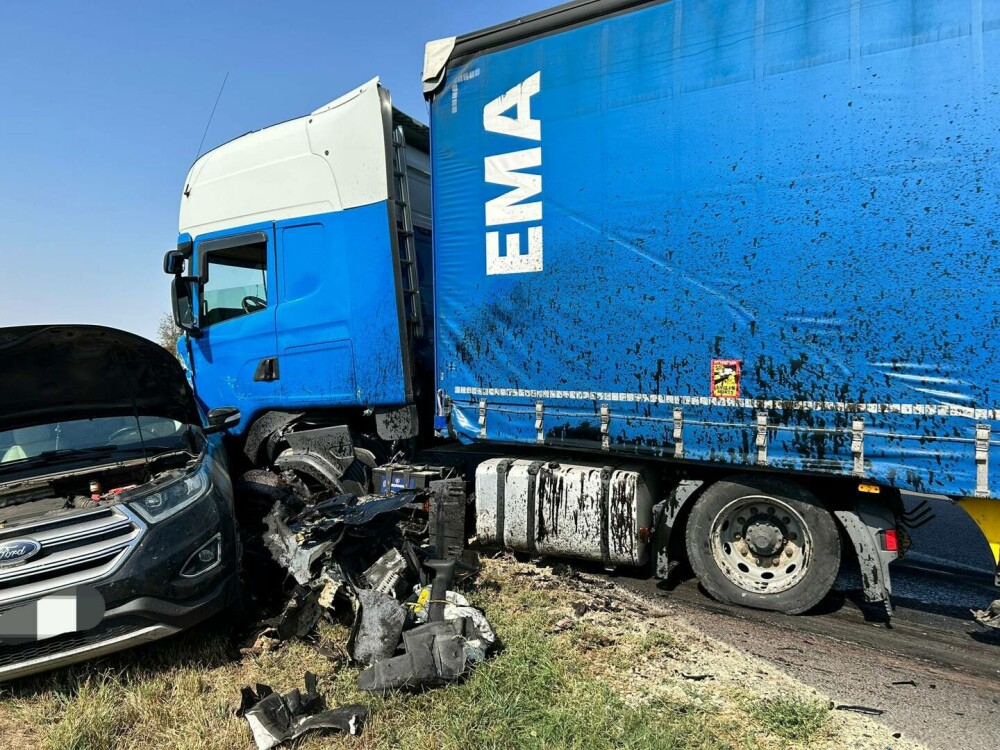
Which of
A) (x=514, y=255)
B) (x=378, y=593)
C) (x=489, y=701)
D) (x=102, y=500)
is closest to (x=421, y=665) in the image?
(x=489, y=701)

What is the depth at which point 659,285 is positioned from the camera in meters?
3.83

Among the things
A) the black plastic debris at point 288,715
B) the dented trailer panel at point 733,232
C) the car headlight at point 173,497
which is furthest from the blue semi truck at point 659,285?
the black plastic debris at point 288,715

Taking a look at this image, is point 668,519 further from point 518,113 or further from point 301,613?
point 518,113

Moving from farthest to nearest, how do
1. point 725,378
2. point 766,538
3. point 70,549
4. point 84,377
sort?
point 84,377 < point 766,538 < point 725,378 < point 70,549

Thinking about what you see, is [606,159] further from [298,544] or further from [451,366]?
[298,544]

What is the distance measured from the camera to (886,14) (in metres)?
3.18

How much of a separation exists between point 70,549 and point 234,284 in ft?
10.6

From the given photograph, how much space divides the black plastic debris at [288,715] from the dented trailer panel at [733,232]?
2.22 metres

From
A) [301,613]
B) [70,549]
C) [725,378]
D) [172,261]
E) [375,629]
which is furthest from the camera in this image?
[172,261]

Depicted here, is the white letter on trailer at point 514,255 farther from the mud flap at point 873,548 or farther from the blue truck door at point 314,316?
the mud flap at point 873,548

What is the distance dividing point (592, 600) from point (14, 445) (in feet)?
12.7

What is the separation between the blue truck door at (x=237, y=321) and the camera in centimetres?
541

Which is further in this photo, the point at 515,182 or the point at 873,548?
the point at 515,182

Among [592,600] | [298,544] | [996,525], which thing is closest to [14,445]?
[298,544]
